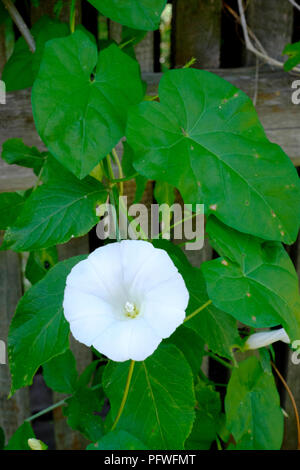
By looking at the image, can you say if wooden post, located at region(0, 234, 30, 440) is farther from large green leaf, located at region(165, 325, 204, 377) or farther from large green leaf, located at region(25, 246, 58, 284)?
large green leaf, located at region(165, 325, 204, 377)

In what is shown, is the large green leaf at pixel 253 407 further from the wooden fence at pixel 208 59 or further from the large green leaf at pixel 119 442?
the wooden fence at pixel 208 59

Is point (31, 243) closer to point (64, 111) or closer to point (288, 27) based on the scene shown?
point (64, 111)

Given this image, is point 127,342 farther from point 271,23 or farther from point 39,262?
point 271,23

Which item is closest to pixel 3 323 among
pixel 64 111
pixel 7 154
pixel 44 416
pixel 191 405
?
pixel 7 154

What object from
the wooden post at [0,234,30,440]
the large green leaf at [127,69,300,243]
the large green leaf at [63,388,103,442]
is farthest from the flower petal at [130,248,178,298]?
the wooden post at [0,234,30,440]

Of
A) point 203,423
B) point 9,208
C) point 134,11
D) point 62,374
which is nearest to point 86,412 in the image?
point 62,374

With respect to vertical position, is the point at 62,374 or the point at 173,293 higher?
the point at 173,293
